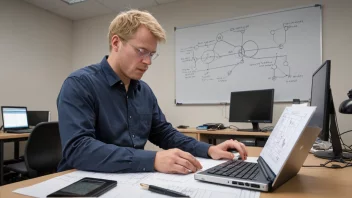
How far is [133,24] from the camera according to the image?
3.34 feet

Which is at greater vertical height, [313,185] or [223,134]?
[313,185]

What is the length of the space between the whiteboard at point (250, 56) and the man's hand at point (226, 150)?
6.51ft

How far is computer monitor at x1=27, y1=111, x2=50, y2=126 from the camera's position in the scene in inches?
126

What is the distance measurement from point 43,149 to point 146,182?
1557mm

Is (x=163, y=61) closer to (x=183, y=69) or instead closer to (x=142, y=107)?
(x=183, y=69)

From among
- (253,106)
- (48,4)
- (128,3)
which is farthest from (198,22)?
(48,4)

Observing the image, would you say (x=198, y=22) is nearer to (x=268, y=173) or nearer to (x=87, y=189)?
(x=268, y=173)

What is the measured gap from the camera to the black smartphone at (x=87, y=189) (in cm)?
53

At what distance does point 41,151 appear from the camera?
187cm

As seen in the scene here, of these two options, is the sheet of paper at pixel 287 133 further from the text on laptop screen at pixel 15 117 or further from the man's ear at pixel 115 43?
the text on laptop screen at pixel 15 117

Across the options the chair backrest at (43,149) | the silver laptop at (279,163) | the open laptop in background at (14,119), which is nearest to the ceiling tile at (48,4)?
the open laptop in background at (14,119)

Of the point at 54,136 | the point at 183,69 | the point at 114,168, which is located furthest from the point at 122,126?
the point at 183,69

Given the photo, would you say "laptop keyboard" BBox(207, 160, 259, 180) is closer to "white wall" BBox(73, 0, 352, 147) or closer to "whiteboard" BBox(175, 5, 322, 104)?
"white wall" BBox(73, 0, 352, 147)

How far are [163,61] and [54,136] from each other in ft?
6.13
